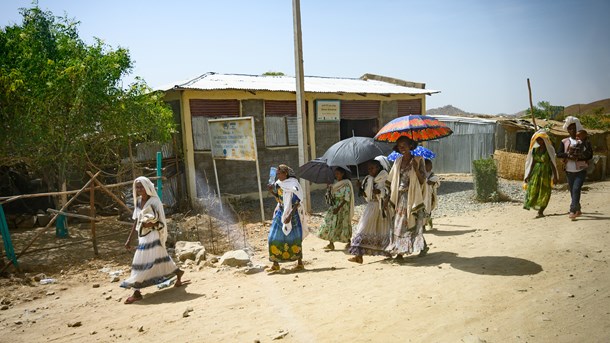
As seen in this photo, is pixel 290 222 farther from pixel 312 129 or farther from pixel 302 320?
pixel 312 129

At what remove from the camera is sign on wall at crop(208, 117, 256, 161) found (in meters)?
10.3

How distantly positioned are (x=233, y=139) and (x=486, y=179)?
262 inches

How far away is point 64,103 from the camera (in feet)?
28.7

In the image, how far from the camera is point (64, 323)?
16.3 feet

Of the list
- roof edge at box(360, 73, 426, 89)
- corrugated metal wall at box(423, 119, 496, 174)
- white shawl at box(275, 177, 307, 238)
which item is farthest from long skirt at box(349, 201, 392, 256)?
roof edge at box(360, 73, 426, 89)

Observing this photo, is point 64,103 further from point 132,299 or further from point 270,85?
point 270,85

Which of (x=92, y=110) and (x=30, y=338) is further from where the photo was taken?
(x=92, y=110)

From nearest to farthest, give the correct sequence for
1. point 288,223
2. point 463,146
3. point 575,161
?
point 288,223, point 575,161, point 463,146

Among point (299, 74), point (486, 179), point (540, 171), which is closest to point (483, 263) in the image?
point (540, 171)

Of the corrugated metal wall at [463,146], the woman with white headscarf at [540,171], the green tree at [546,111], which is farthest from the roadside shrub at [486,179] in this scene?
the green tree at [546,111]

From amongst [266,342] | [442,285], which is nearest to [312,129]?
[442,285]

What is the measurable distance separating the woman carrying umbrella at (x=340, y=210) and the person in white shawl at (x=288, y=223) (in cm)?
109

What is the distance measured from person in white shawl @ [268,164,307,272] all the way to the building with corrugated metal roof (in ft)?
14.7

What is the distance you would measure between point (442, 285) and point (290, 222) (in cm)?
228
